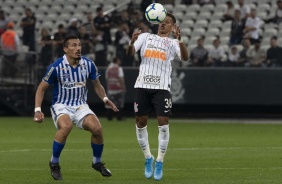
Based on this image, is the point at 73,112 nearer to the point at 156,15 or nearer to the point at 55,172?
the point at 55,172

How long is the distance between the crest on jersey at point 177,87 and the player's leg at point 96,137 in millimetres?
17225

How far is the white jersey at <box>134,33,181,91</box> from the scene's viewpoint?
1377cm

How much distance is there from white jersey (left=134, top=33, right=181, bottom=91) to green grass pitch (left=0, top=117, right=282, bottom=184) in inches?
54.1

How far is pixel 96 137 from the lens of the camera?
44.7 ft

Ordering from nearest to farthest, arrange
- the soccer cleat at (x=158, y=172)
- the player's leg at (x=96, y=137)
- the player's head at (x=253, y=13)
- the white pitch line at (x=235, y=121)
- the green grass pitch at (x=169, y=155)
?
the soccer cleat at (x=158, y=172)
the player's leg at (x=96, y=137)
the green grass pitch at (x=169, y=155)
the white pitch line at (x=235, y=121)
the player's head at (x=253, y=13)

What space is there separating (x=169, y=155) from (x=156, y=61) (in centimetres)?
411

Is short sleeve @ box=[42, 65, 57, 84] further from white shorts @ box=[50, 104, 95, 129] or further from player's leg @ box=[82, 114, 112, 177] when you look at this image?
player's leg @ box=[82, 114, 112, 177]

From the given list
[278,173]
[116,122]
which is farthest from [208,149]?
[116,122]

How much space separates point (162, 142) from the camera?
13.5 m

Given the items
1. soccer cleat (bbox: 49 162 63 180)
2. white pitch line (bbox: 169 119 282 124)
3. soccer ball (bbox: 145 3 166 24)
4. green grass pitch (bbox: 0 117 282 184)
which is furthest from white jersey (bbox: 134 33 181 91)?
white pitch line (bbox: 169 119 282 124)

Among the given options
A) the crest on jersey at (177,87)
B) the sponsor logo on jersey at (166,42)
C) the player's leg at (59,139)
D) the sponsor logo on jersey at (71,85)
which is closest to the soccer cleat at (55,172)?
the player's leg at (59,139)

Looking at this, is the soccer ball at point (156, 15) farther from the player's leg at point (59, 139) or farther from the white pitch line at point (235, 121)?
the white pitch line at point (235, 121)

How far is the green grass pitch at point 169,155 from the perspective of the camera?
44.6 feet

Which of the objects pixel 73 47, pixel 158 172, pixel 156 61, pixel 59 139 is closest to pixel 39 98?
pixel 59 139
